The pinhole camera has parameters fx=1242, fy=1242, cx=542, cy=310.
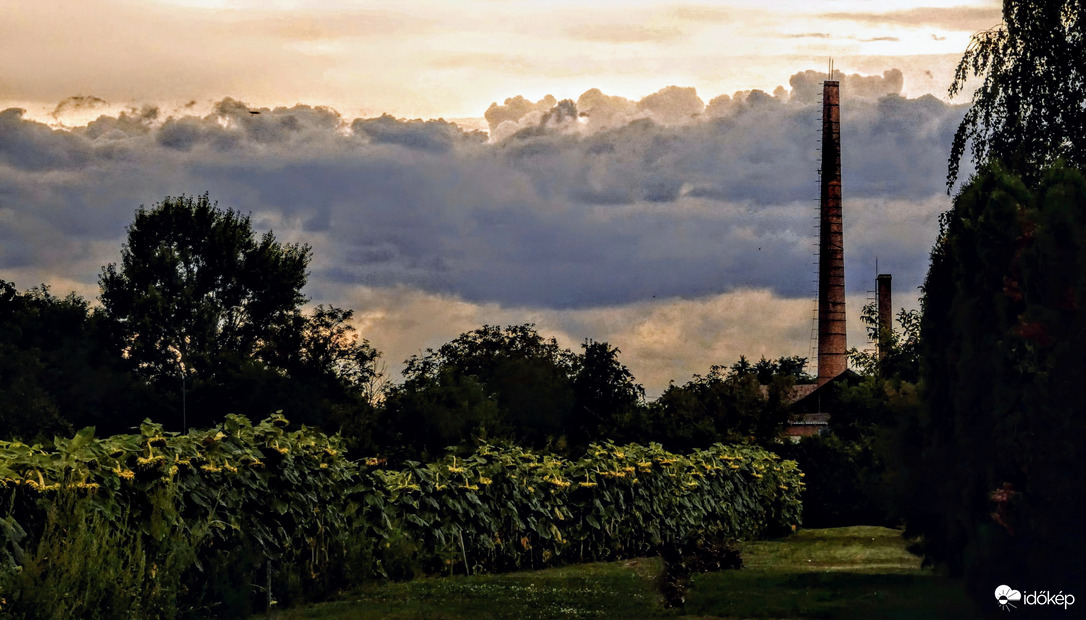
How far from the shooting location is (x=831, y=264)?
69875mm

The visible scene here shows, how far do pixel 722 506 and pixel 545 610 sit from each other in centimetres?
1554

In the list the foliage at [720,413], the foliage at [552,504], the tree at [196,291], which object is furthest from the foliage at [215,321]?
the foliage at [552,504]

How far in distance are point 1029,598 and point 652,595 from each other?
615cm

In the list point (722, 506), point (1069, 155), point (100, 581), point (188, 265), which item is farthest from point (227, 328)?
point (100, 581)

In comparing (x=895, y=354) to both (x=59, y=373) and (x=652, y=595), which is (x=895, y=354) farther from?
(x=59, y=373)

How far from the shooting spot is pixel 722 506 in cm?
3038

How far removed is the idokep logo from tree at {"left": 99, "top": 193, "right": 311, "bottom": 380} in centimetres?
5942

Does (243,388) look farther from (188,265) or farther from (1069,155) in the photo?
(1069,155)

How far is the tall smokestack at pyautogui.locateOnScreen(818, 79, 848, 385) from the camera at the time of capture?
69.9 metres

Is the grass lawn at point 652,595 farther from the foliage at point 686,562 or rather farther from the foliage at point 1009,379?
the foliage at point 1009,379

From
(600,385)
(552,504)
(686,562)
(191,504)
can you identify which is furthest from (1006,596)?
(600,385)

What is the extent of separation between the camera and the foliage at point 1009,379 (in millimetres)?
11680

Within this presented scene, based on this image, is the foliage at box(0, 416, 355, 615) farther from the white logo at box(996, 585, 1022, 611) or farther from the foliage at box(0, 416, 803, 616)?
the white logo at box(996, 585, 1022, 611)

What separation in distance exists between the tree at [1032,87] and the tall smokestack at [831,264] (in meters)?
47.6
